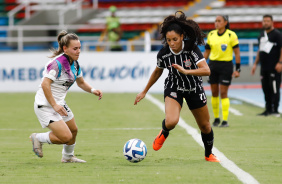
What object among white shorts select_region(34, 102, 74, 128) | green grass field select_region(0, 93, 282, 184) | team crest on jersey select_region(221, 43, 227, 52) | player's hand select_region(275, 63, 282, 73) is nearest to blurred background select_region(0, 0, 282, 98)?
player's hand select_region(275, 63, 282, 73)

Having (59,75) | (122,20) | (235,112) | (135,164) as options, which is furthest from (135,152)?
(122,20)

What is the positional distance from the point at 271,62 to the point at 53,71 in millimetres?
7906

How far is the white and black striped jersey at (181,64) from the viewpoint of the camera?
7529mm

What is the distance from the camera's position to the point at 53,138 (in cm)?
748

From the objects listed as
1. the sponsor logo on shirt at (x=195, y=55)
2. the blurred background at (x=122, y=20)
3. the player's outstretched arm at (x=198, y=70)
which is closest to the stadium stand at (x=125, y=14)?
the blurred background at (x=122, y=20)

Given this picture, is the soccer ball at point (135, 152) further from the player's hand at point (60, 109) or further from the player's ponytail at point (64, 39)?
the player's ponytail at point (64, 39)

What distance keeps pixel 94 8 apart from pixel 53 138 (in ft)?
76.5

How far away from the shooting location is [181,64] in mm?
7539

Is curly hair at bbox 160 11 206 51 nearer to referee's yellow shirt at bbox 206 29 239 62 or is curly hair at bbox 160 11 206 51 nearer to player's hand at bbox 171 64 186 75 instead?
player's hand at bbox 171 64 186 75

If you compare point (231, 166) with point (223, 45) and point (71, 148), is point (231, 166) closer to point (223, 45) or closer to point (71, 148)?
point (71, 148)

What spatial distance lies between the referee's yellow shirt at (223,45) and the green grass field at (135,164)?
140 centimetres

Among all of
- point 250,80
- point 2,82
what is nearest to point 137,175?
point 2,82

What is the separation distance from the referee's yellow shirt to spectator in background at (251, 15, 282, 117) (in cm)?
215

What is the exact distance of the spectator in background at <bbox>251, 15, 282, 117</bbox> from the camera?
13984mm
